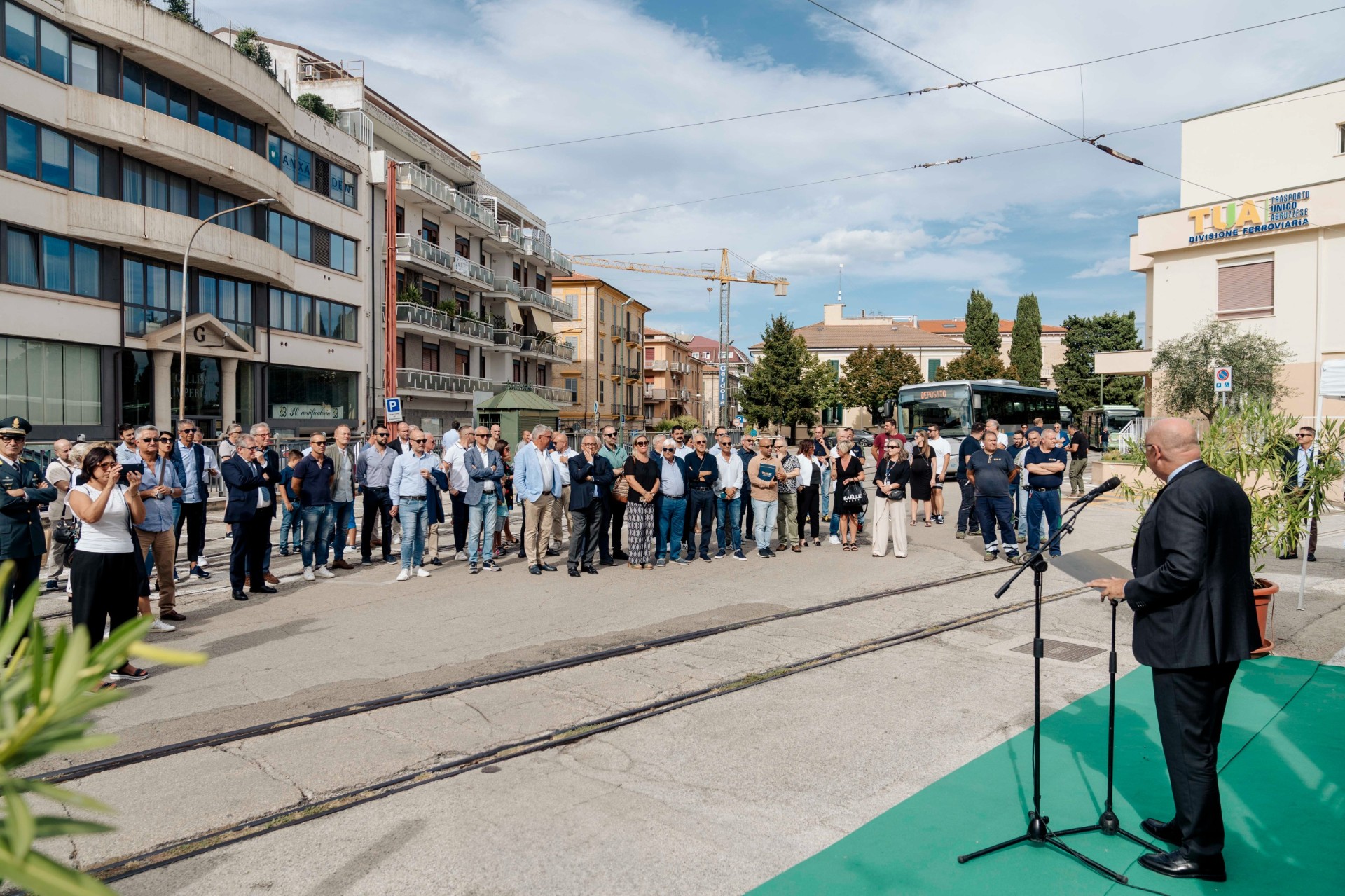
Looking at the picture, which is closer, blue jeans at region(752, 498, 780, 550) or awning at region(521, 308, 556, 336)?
blue jeans at region(752, 498, 780, 550)

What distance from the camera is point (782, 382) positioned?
67.0m

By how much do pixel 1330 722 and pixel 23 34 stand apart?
92.3 feet

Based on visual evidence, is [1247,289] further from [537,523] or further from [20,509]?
[20,509]

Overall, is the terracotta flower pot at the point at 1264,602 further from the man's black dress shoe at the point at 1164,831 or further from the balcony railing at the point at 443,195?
the balcony railing at the point at 443,195

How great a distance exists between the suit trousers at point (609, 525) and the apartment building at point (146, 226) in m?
17.6

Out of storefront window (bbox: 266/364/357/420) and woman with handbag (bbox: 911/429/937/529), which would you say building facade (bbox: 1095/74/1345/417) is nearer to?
woman with handbag (bbox: 911/429/937/529)

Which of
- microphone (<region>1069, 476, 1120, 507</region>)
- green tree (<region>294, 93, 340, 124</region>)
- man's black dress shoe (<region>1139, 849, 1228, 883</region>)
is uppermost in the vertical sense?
green tree (<region>294, 93, 340, 124</region>)

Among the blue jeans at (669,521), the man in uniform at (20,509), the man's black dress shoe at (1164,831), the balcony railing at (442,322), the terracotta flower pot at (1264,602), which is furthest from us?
the balcony railing at (442,322)

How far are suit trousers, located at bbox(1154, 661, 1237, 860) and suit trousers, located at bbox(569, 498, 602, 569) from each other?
8525 millimetres

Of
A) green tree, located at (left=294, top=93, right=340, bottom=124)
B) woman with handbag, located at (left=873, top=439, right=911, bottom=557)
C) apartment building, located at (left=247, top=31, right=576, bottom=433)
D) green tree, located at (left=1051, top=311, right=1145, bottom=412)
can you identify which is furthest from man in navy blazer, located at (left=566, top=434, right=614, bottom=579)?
green tree, located at (left=1051, top=311, right=1145, bottom=412)

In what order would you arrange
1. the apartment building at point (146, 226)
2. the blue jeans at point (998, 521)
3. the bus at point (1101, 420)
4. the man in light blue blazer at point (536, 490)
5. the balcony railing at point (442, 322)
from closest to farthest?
the man in light blue blazer at point (536, 490) < the blue jeans at point (998, 521) < the apartment building at point (146, 226) < the balcony railing at point (442, 322) < the bus at point (1101, 420)

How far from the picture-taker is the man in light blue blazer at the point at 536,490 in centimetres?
1170

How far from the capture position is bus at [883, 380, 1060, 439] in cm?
2941

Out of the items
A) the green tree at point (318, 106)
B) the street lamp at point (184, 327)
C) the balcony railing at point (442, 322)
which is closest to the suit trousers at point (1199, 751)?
the street lamp at point (184, 327)
